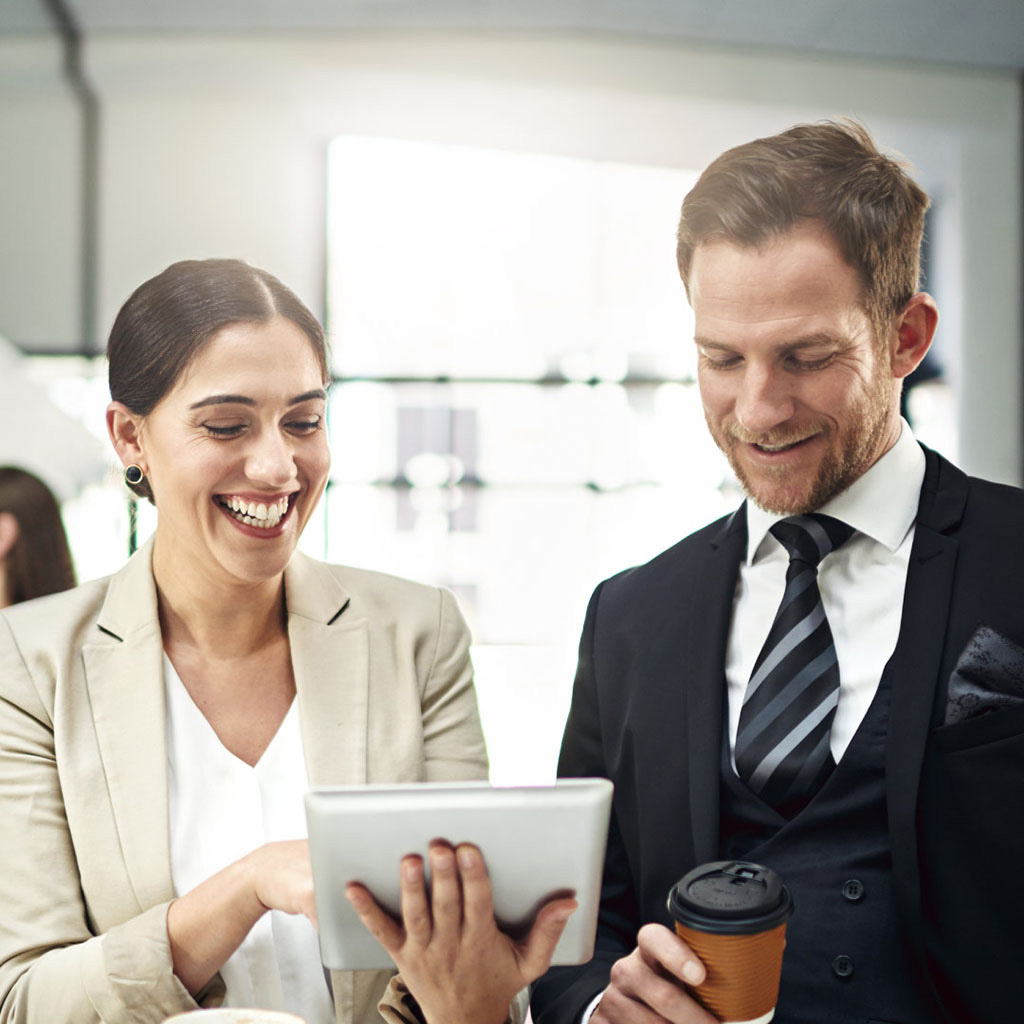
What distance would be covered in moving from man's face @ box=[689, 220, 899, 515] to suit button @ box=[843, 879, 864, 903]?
1.60 ft

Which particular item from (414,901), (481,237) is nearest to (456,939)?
(414,901)

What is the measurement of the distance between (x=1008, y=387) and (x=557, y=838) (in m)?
5.47

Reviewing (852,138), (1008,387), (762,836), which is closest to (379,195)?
(1008,387)

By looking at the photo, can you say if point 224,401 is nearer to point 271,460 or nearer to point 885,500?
point 271,460

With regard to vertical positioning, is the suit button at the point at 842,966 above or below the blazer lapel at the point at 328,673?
below

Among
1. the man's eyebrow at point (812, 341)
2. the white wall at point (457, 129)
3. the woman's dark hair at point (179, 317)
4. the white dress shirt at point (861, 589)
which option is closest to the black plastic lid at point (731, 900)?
the white dress shirt at point (861, 589)

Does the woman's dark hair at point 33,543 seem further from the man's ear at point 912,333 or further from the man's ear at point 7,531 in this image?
the man's ear at point 912,333

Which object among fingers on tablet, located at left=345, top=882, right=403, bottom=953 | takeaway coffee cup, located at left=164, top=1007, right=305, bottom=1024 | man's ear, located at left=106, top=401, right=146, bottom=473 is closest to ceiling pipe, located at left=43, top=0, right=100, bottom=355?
man's ear, located at left=106, top=401, right=146, bottom=473

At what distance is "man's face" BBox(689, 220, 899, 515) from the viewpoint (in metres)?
A: 1.47

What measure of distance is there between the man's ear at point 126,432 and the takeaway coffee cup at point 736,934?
1.02 meters

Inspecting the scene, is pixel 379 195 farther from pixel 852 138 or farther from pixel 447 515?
pixel 852 138

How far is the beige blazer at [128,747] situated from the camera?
4.44 feet

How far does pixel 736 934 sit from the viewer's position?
1.05 m

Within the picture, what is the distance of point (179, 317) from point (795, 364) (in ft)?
2.80
